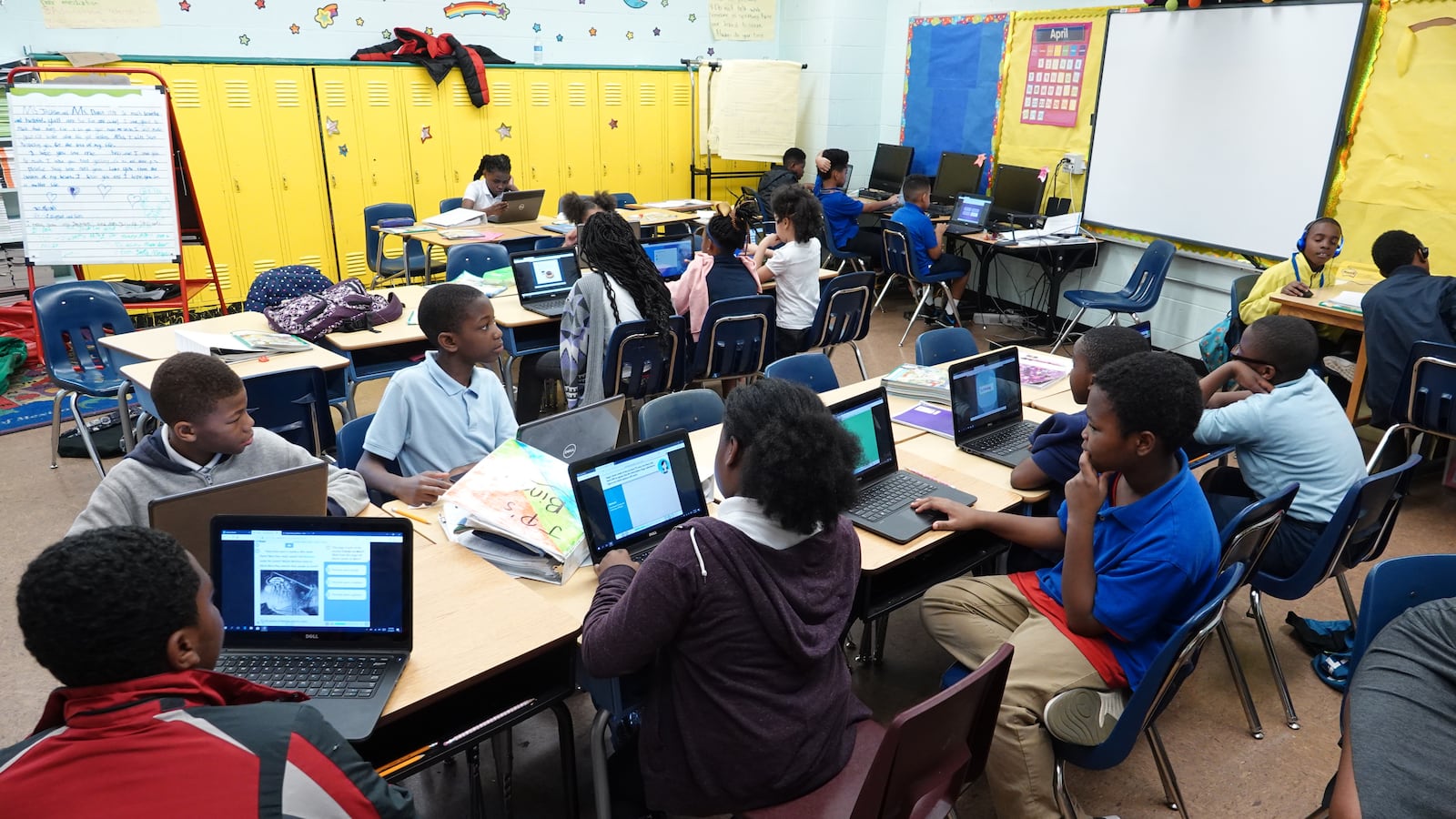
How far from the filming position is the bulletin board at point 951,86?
741 centimetres

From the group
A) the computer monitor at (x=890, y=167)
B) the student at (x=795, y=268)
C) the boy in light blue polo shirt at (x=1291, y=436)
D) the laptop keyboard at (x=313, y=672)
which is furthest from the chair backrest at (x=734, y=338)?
the computer monitor at (x=890, y=167)

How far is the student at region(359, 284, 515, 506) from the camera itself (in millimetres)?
2598

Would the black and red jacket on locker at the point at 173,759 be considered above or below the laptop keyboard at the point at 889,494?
above

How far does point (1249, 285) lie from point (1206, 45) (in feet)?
5.61

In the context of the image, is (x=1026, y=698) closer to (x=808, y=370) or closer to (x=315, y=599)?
(x=315, y=599)

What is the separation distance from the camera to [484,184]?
7414 millimetres

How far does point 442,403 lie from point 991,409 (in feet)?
5.74

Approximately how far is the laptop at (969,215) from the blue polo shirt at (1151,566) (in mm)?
5223

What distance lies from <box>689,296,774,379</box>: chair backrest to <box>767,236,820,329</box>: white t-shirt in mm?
408

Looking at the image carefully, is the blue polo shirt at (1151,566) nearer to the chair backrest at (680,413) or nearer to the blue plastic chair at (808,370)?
the chair backrest at (680,413)

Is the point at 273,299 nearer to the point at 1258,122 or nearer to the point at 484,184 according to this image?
the point at 484,184

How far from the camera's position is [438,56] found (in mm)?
7633

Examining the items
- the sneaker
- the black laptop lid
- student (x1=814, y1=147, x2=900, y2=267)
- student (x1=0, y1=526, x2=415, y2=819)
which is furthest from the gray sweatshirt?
student (x1=814, y1=147, x2=900, y2=267)

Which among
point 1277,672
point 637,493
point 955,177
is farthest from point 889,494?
point 955,177
